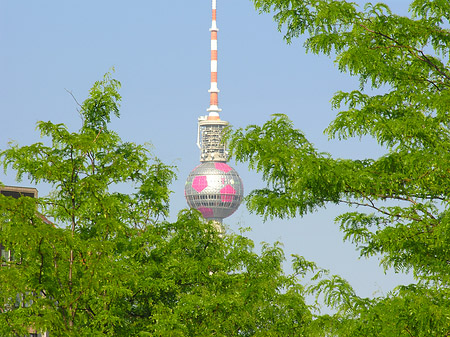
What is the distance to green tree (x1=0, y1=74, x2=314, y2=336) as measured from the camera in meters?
16.4

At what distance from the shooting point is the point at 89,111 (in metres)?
21.3

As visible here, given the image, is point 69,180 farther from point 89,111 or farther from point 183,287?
point 183,287

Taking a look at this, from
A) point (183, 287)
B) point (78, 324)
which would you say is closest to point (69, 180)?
point (78, 324)

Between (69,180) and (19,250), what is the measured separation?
1877 millimetres

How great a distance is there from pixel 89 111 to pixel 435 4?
31.9 feet

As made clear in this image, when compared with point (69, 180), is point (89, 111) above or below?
above

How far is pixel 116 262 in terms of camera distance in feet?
64.1

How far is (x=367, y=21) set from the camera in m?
15.1

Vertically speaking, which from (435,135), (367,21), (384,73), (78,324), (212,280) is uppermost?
(367,21)

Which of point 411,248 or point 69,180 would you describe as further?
point 69,180

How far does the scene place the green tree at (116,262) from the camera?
1644 centimetres

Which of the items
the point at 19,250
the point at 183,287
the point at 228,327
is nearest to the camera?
the point at 19,250

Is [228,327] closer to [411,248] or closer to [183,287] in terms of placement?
[183,287]

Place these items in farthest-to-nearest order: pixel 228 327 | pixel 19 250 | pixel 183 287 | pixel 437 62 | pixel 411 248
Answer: pixel 183 287
pixel 228 327
pixel 19 250
pixel 437 62
pixel 411 248
